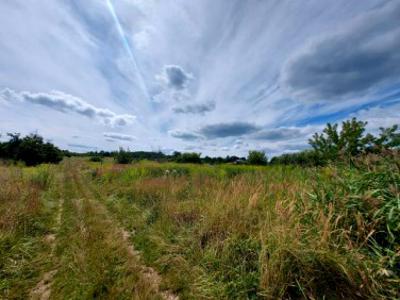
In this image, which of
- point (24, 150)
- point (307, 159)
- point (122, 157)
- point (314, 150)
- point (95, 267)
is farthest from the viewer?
point (24, 150)

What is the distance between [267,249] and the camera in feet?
7.40

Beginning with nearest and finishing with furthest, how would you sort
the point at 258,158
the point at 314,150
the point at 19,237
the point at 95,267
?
the point at 95,267
the point at 19,237
the point at 314,150
the point at 258,158

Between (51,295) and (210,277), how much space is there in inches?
76.7

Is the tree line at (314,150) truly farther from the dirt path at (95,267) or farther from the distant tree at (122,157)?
the dirt path at (95,267)

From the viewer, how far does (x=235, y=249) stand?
2.68 metres

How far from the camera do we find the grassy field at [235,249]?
187 centimetres

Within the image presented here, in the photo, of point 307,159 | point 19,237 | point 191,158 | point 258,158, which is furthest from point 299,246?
point 191,158

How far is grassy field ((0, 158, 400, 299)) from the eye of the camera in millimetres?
1867

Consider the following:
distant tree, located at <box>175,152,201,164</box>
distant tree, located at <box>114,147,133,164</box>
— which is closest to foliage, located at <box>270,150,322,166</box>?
distant tree, located at <box>175,152,201,164</box>

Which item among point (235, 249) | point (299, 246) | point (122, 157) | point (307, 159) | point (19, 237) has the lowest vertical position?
point (19, 237)

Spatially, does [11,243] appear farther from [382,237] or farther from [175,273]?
[382,237]

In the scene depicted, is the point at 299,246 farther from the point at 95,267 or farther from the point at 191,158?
the point at 191,158

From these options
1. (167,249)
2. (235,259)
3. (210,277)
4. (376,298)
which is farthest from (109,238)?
(376,298)

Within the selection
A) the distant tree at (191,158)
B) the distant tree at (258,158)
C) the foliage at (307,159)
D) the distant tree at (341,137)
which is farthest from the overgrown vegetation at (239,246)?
the distant tree at (191,158)
